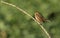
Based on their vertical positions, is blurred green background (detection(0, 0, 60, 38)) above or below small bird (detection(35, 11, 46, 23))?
above

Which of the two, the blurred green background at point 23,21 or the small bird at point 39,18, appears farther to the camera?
the blurred green background at point 23,21

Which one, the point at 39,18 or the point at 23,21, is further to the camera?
A: the point at 23,21

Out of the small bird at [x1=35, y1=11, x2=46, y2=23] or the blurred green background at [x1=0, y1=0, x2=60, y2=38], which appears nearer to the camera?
the small bird at [x1=35, y1=11, x2=46, y2=23]

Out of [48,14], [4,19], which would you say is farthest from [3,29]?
[48,14]

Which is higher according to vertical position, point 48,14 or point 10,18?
point 48,14

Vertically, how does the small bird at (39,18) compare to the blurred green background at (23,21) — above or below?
below

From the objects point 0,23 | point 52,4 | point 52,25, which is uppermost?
point 52,4

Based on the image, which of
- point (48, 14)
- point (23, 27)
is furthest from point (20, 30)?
point (48, 14)

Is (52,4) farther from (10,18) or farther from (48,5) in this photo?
(10,18)

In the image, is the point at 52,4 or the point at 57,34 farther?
the point at 52,4

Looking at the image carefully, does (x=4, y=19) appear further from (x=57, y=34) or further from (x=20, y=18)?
(x=57, y=34)

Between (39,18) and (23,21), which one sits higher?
(23,21)
